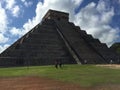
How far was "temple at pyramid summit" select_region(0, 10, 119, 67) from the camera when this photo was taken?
46.8 meters

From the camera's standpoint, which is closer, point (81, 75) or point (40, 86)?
point (40, 86)

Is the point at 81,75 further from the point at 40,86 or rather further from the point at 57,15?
the point at 57,15

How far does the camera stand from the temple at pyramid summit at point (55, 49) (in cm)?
4681

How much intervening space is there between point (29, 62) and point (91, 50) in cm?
1888

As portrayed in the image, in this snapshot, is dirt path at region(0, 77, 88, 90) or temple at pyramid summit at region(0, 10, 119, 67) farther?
temple at pyramid summit at region(0, 10, 119, 67)

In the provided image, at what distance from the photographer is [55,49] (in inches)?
2114

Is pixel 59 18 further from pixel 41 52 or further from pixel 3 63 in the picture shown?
pixel 3 63

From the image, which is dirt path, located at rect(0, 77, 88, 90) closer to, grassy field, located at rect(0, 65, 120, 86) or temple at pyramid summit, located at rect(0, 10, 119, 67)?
grassy field, located at rect(0, 65, 120, 86)

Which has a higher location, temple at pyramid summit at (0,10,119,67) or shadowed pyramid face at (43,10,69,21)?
shadowed pyramid face at (43,10,69,21)

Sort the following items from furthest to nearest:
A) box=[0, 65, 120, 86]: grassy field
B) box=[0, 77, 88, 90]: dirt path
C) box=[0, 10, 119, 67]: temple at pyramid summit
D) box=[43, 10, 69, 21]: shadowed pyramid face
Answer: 1. box=[43, 10, 69, 21]: shadowed pyramid face
2. box=[0, 10, 119, 67]: temple at pyramid summit
3. box=[0, 65, 120, 86]: grassy field
4. box=[0, 77, 88, 90]: dirt path

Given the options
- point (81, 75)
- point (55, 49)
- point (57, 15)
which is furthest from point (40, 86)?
point (57, 15)

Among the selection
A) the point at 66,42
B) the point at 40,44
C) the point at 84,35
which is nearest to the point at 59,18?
the point at 84,35

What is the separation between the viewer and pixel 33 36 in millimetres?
54281

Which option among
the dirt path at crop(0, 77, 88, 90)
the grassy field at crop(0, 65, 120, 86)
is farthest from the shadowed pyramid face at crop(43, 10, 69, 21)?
the dirt path at crop(0, 77, 88, 90)
